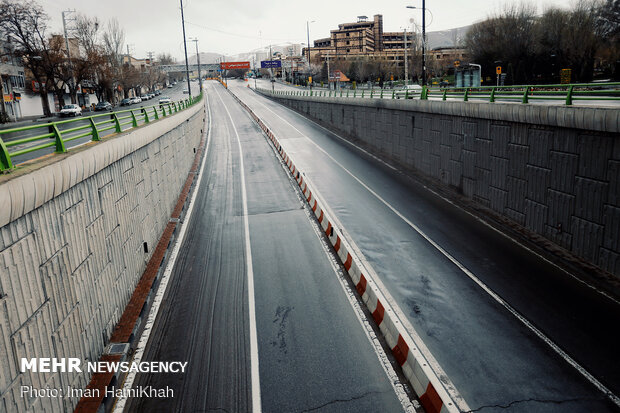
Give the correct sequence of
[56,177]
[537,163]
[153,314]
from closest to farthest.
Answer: [56,177], [153,314], [537,163]

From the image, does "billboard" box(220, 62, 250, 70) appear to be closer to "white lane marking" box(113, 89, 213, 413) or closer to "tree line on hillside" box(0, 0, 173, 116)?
"tree line on hillside" box(0, 0, 173, 116)

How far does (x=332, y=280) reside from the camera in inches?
478

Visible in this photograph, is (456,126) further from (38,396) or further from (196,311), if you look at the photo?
(38,396)

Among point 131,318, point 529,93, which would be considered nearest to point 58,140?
point 131,318

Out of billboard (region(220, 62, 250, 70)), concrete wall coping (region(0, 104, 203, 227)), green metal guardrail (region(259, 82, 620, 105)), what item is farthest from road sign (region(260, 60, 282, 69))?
concrete wall coping (region(0, 104, 203, 227))

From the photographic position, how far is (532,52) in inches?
2303

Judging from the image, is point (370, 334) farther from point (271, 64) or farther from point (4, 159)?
point (271, 64)

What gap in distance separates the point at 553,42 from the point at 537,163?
51952 mm

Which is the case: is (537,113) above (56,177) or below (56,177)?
above

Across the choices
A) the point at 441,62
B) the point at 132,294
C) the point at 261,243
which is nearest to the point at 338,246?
the point at 261,243

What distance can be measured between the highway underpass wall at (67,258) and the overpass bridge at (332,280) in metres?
0.04

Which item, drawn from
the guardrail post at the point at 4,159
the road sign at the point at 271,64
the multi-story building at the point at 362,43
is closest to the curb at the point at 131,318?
the guardrail post at the point at 4,159

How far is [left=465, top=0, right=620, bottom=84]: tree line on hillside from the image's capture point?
51.2m

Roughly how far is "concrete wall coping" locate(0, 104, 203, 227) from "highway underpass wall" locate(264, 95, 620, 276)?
1267 cm
